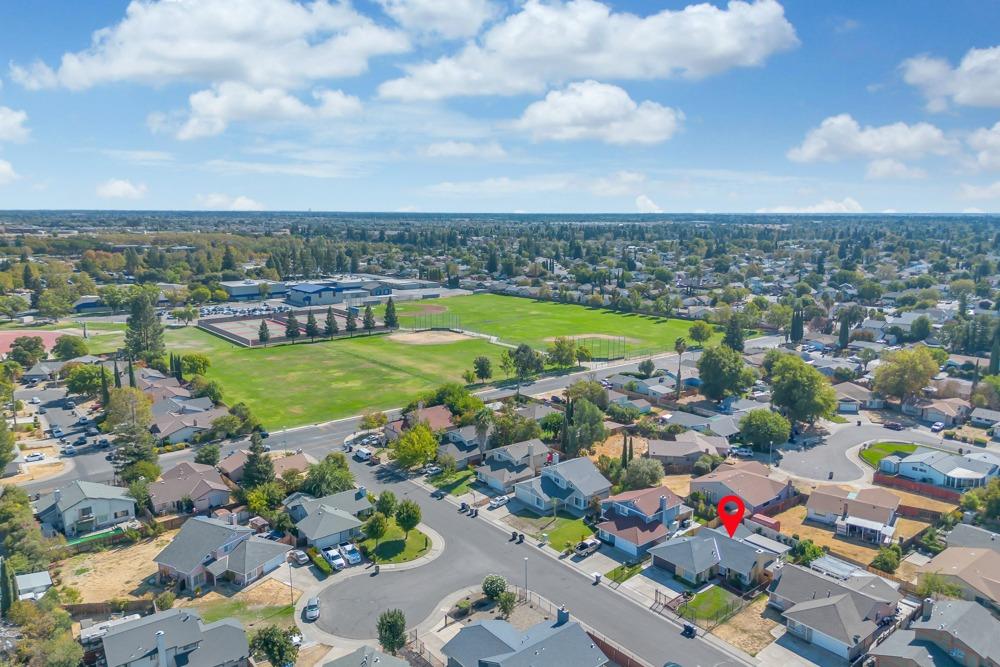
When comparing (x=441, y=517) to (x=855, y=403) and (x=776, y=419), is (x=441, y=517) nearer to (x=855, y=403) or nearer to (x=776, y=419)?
(x=776, y=419)

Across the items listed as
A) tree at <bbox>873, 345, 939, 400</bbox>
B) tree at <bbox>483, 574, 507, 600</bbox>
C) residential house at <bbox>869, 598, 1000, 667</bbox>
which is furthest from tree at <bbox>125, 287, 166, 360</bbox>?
tree at <bbox>873, 345, 939, 400</bbox>

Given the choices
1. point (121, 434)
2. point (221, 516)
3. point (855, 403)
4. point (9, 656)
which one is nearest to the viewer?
point (9, 656)

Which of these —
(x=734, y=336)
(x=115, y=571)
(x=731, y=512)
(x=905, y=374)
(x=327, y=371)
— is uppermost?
(x=734, y=336)

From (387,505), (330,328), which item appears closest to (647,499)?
(387,505)

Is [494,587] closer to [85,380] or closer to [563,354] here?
[563,354]

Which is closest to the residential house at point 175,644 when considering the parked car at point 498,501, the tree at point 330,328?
the parked car at point 498,501

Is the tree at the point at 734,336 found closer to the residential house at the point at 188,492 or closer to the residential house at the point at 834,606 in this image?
the residential house at the point at 834,606

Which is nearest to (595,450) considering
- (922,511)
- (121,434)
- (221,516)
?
(922,511)

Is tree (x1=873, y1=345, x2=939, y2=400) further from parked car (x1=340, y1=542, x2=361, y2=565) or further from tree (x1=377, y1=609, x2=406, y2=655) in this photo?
tree (x1=377, y1=609, x2=406, y2=655)
